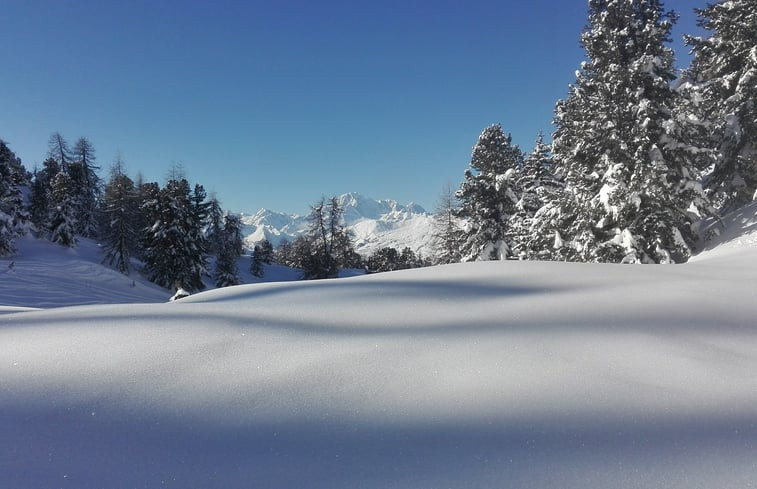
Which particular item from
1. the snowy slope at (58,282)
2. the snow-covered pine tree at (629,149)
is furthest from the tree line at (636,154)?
the snowy slope at (58,282)

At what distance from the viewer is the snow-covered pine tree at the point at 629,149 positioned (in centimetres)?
1053

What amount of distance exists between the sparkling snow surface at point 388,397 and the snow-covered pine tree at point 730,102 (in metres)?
12.8

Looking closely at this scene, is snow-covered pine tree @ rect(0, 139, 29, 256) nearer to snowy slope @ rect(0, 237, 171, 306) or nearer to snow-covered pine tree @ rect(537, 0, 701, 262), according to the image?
snowy slope @ rect(0, 237, 171, 306)

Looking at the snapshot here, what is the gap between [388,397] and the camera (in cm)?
211

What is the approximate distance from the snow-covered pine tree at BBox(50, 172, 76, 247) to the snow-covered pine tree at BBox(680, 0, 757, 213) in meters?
40.3

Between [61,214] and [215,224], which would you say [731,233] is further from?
[215,224]

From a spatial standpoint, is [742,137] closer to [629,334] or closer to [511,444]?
[629,334]

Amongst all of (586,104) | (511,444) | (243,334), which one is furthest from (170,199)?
(511,444)

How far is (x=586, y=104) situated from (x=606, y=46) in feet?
5.62

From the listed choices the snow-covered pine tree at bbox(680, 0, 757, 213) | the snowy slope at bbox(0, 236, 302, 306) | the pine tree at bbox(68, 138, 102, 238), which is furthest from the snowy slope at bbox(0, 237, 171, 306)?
the snow-covered pine tree at bbox(680, 0, 757, 213)

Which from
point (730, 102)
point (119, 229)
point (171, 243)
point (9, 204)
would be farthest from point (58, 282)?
point (730, 102)

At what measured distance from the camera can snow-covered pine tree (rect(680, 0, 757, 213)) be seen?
12.5m

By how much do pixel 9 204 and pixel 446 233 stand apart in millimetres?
29673

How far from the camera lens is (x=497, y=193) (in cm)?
1962
